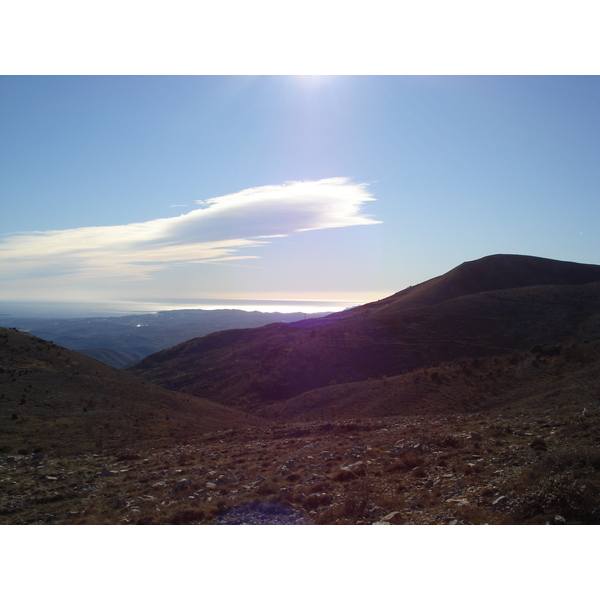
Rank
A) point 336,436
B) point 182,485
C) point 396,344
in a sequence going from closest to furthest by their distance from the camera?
point 182,485
point 336,436
point 396,344

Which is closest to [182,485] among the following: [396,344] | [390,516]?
[390,516]

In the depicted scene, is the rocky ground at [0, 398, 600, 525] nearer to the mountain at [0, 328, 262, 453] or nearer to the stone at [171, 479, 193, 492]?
the stone at [171, 479, 193, 492]

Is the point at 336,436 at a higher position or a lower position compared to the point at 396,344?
lower

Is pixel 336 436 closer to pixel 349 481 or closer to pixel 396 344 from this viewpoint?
pixel 349 481

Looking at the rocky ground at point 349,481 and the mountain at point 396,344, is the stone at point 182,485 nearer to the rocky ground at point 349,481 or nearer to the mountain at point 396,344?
the rocky ground at point 349,481

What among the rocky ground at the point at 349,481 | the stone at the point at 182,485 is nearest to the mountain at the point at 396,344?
the rocky ground at the point at 349,481

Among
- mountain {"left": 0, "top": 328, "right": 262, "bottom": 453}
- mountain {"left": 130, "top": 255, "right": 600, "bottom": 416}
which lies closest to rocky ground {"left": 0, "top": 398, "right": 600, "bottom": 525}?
mountain {"left": 0, "top": 328, "right": 262, "bottom": 453}

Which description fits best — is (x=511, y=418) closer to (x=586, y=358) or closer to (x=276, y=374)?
(x=586, y=358)

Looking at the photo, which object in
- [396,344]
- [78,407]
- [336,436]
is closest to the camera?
A: [336,436]
